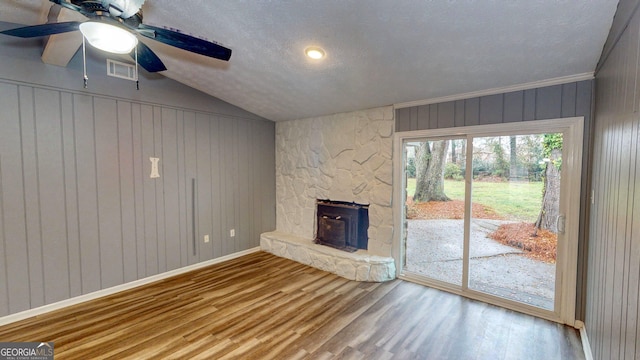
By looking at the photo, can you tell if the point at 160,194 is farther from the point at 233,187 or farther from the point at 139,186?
the point at 233,187

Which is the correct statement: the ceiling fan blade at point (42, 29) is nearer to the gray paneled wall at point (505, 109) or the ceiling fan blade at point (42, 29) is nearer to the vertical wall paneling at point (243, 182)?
the vertical wall paneling at point (243, 182)

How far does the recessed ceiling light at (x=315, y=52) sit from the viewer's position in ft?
8.36

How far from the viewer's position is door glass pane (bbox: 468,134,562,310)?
2738 mm

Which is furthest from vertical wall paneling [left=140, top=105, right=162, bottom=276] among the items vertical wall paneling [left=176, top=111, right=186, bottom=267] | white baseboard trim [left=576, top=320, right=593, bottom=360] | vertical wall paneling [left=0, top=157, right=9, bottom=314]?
white baseboard trim [left=576, top=320, right=593, bottom=360]

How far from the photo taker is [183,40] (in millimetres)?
1850

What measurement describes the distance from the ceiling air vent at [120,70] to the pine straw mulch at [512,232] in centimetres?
401

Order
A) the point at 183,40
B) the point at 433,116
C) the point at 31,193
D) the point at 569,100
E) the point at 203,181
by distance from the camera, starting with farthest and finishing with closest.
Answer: the point at 203,181 < the point at 433,116 < the point at 31,193 < the point at 569,100 < the point at 183,40

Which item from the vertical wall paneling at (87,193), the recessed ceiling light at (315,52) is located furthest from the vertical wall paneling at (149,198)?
the recessed ceiling light at (315,52)

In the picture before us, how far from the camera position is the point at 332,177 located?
430cm

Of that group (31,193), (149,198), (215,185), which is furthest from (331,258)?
(31,193)

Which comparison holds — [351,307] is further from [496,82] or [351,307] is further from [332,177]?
[496,82]

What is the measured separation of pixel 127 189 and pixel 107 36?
90.6 inches

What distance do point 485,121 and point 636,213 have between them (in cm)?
192

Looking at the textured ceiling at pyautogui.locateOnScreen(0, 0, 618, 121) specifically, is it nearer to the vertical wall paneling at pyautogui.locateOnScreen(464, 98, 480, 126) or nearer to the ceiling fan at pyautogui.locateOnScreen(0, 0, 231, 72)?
the vertical wall paneling at pyautogui.locateOnScreen(464, 98, 480, 126)
